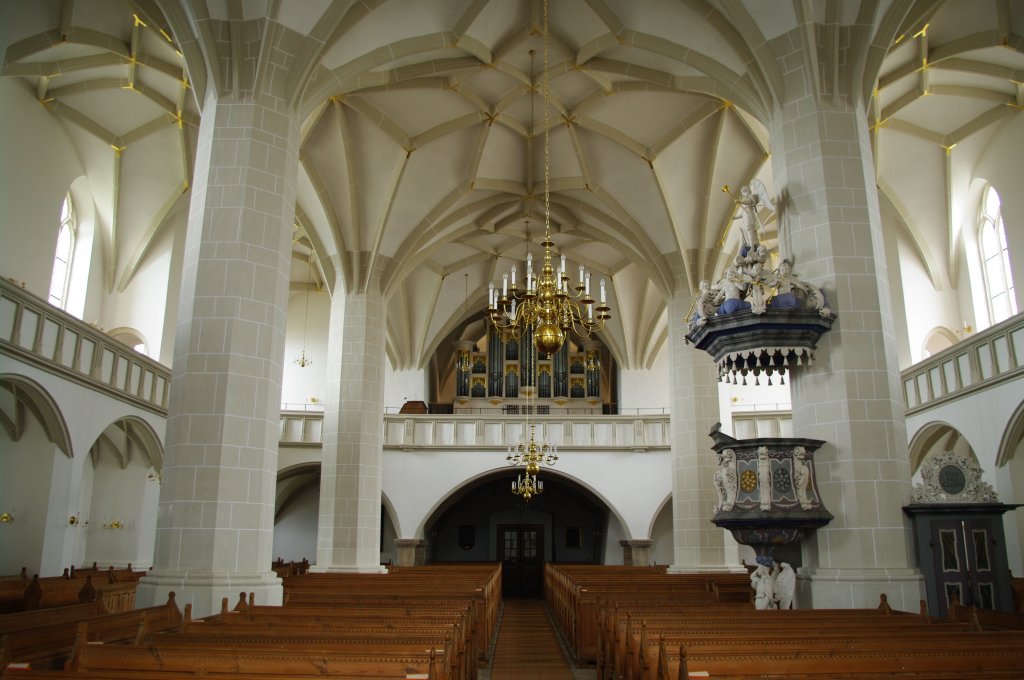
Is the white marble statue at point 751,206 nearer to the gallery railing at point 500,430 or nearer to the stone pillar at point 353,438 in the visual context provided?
the stone pillar at point 353,438

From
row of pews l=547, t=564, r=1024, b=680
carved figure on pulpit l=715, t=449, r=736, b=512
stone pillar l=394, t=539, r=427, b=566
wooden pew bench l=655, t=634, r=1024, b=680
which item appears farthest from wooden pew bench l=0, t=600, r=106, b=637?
stone pillar l=394, t=539, r=427, b=566

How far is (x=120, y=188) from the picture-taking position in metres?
18.0

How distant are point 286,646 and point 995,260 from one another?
16985 millimetres

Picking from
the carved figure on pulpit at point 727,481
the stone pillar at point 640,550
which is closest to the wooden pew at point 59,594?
the carved figure on pulpit at point 727,481

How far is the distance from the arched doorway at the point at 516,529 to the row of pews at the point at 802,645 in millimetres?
19721

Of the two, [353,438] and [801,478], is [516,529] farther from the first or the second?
[801,478]

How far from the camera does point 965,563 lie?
8.85 metres

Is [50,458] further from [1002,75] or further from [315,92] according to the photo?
[1002,75]

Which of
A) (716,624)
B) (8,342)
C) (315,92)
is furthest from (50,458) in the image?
(716,624)

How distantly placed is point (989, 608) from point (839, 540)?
1619mm

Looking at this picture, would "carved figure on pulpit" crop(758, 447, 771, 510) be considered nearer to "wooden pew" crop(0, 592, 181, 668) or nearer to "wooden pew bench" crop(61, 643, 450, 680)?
"wooden pew bench" crop(61, 643, 450, 680)

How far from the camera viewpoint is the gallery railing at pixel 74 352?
12.3 metres

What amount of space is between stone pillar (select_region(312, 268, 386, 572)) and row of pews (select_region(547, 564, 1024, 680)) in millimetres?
9019

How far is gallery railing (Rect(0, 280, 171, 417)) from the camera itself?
1234 cm
